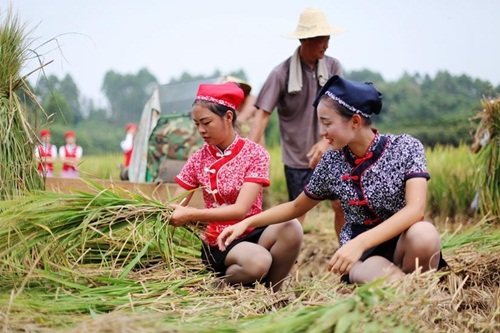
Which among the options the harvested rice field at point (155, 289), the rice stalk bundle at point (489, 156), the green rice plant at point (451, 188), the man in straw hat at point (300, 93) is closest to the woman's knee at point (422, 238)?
the harvested rice field at point (155, 289)

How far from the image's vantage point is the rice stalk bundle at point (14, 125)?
3.38 metres

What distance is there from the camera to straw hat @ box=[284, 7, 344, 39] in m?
4.92

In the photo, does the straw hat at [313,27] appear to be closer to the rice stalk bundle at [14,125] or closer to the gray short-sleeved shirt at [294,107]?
the gray short-sleeved shirt at [294,107]

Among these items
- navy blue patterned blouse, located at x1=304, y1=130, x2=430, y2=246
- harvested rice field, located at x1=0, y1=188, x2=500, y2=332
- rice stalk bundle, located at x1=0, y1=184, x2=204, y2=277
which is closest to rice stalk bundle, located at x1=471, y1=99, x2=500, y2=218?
harvested rice field, located at x1=0, y1=188, x2=500, y2=332

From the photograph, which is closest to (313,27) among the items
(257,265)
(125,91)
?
(257,265)

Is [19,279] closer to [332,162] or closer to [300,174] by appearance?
[332,162]

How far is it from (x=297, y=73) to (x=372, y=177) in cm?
207

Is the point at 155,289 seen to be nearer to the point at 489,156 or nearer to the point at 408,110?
the point at 489,156

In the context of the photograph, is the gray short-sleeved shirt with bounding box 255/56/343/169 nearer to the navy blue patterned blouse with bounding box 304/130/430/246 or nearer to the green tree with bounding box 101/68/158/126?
the navy blue patterned blouse with bounding box 304/130/430/246

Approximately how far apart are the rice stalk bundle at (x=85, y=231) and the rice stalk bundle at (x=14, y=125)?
10.5 inches

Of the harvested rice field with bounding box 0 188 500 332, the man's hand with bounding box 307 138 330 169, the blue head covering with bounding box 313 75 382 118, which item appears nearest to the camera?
the harvested rice field with bounding box 0 188 500 332

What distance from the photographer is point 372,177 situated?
3.06m

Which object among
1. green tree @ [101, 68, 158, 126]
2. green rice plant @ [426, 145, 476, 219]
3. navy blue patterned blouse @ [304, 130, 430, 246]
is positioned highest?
navy blue patterned blouse @ [304, 130, 430, 246]

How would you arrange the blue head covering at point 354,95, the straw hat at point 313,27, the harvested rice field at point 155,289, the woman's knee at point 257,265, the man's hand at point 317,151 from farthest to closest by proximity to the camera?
the straw hat at point 313,27
the man's hand at point 317,151
the woman's knee at point 257,265
the blue head covering at point 354,95
the harvested rice field at point 155,289
